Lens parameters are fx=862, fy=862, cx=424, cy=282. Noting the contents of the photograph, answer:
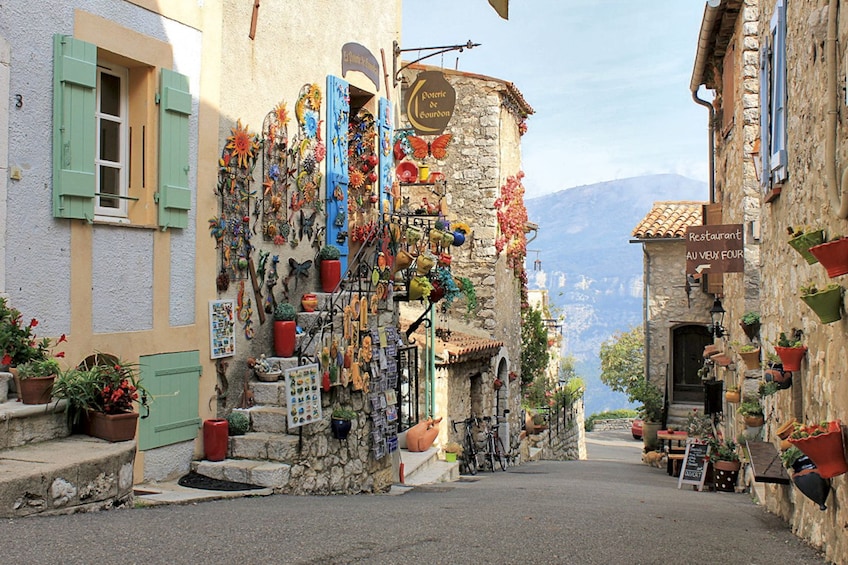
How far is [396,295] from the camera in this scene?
36.0ft

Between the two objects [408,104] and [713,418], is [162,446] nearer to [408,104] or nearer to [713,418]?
[408,104]

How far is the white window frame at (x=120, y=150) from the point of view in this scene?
24.3 ft

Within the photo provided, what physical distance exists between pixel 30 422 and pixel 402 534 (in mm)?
2567

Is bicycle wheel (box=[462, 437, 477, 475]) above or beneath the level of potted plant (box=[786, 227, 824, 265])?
beneath

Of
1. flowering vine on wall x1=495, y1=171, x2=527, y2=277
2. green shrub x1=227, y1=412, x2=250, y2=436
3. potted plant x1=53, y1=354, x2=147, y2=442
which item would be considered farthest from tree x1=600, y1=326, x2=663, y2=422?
potted plant x1=53, y1=354, x2=147, y2=442

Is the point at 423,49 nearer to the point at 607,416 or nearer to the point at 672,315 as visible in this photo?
the point at 672,315

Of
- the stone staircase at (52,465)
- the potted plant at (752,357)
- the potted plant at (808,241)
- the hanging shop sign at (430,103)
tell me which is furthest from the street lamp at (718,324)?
the stone staircase at (52,465)

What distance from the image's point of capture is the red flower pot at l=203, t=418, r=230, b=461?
8.20 meters

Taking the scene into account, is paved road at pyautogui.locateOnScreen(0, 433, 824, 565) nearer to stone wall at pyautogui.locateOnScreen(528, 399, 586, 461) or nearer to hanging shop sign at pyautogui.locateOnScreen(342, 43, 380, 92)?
hanging shop sign at pyautogui.locateOnScreen(342, 43, 380, 92)

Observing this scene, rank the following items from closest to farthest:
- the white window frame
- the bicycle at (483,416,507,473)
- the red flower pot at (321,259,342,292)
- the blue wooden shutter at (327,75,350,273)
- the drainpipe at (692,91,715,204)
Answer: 1. the white window frame
2. the red flower pot at (321,259,342,292)
3. the blue wooden shutter at (327,75,350,273)
4. the drainpipe at (692,91,715,204)
5. the bicycle at (483,416,507,473)

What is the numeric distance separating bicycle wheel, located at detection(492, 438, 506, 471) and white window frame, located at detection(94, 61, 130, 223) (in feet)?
36.4

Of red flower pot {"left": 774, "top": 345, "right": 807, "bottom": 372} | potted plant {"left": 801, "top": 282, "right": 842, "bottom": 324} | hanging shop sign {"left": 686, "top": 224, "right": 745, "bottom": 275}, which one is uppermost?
hanging shop sign {"left": 686, "top": 224, "right": 745, "bottom": 275}

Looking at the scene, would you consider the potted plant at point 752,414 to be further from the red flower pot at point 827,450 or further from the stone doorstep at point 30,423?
the stone doorstep at point 30,423

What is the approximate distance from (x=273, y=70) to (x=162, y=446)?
421 cm
